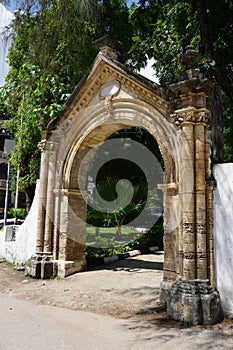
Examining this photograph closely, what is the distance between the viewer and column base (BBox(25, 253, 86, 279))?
752 centimetres

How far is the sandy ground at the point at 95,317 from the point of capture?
4039 millimetres

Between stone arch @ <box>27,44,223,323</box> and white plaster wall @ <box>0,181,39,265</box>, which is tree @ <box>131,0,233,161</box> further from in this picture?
white plaster wall @ <box>0,181,39,265</box>

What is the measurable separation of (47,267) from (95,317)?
9.31 feet

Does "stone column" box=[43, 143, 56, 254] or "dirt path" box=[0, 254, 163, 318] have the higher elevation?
"stone column" box=[43, 143, 56, 254]

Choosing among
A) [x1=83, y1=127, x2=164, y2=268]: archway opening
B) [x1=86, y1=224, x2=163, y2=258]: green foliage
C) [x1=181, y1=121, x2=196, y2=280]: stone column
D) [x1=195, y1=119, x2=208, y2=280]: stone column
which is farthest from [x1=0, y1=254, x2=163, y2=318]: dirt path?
[x1=86, y1=224, x2=163, y2=258]: green foliage

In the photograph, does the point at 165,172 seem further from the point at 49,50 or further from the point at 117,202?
the point at 117,202

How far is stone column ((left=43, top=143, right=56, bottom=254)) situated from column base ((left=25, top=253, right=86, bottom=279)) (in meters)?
0.25

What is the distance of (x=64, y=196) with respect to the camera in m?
7.94

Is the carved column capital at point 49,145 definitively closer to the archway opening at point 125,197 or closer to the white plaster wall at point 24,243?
the white plaster wall at point 24,243

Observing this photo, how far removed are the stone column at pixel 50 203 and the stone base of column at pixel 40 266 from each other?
20 centimetres

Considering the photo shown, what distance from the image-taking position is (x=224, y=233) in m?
5.16

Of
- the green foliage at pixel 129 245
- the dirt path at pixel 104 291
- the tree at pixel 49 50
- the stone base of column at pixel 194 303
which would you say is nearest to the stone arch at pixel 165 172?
the stone base of column at pixel 194 303

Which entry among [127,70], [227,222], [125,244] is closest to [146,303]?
[227,222]

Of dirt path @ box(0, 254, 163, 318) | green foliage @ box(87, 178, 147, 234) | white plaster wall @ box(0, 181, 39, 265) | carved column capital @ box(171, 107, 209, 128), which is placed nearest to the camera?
carved column capital @ box(171, 107, 209, 128)
